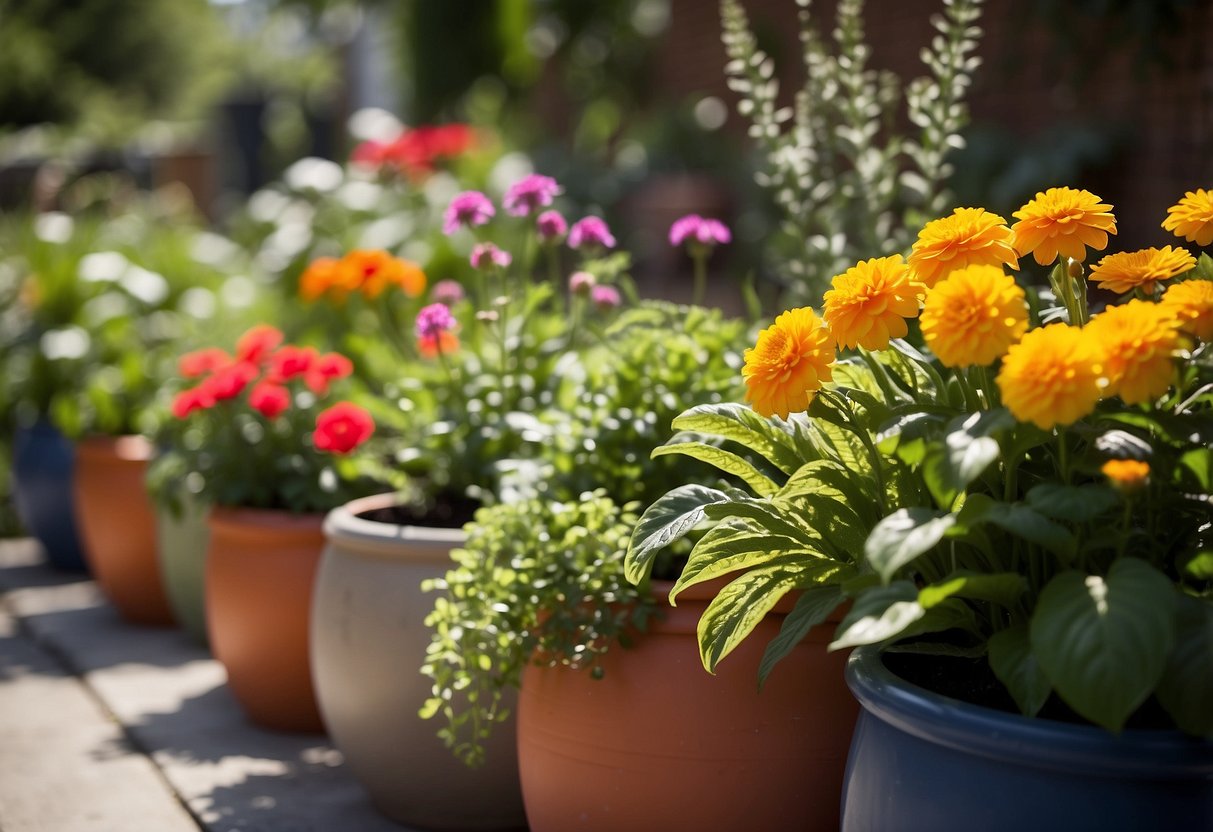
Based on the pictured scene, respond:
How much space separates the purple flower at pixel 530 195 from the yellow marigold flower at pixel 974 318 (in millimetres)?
1344

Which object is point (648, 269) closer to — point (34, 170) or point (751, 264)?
point (751, 264)

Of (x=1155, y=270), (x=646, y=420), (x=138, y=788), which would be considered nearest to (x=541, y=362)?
(x=646, y=420)

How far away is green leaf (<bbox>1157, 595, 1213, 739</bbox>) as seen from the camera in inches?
56.3

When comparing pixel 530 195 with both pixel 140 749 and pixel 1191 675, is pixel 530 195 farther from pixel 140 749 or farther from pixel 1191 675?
pixel 1191 675

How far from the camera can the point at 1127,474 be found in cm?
142

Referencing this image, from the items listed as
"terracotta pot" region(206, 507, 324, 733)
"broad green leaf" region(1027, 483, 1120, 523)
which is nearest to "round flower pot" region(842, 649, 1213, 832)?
"broad green leaf" region(1027, 483, 1120, 523)

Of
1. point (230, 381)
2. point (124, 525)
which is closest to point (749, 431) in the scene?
point (230, 381)

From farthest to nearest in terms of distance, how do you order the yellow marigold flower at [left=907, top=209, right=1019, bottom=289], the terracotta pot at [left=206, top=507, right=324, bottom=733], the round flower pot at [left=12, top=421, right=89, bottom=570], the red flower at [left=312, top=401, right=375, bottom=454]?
1. the round flower pot at [left=12, top=421, right=89, bottom=570]
2. the terracotta pot at [left=206, top=507, right=324, bottom=733]
3. the red flower at [left=312, top=401, right=375, bottom=454]
4. the yellow marigold flower at [left=907, top=209, right=1019, bottom=289]

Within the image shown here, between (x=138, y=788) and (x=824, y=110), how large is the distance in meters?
2.06

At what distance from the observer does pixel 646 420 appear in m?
2.52

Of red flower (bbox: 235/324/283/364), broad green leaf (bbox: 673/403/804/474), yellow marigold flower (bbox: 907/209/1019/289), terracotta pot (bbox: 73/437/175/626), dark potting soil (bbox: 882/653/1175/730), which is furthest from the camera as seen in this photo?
terracotta pot (bbox: 73/437/175/626)

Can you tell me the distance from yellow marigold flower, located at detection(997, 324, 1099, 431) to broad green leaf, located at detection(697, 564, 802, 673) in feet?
1.69

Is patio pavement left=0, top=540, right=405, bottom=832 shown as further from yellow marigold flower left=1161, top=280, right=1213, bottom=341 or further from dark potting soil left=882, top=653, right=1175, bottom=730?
yellow marigold flower left=1161, top=280, right=1213, bottom=341

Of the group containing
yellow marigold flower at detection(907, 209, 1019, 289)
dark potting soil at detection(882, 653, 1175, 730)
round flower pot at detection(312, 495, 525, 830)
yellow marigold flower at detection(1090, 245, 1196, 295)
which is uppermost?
yellow marigold flower at detection(907, 209, 1019, 289)
